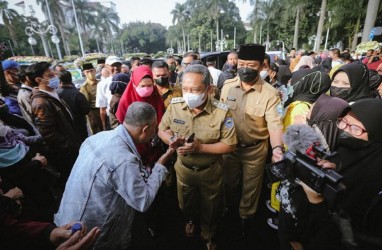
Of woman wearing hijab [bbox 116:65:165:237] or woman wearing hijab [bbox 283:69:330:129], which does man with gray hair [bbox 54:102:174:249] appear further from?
woman wearing hijab [bbox 283:69:330:129]

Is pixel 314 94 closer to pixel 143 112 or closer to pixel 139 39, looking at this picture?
pixel 143 112

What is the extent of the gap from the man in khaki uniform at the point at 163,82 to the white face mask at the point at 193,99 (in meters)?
1.19

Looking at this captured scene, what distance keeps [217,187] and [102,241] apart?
1.23 meters

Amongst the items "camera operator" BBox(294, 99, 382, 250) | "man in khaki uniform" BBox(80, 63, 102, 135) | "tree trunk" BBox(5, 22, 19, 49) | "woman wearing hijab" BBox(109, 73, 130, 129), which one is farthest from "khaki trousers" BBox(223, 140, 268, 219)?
"tree trunk" BBox(5, 22, 19, 49)

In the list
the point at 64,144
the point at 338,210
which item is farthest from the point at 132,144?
the point at 64,144

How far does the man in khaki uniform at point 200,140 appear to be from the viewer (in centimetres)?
210

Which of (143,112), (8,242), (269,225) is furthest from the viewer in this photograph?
(269,225)

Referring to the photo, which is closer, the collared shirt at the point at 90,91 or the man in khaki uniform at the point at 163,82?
the man in khaki uniform at the point at 163,82

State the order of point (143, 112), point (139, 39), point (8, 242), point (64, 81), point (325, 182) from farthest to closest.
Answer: point (139, 39), point (64, 81), point (143, 112), point (8, 242), point (325, 182)

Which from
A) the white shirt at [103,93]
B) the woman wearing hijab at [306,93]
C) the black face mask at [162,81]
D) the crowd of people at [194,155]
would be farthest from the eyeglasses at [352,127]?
the white shirt at [103,93]

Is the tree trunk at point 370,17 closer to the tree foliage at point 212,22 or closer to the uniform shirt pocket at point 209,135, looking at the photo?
the uniform shirt pocket at point 209,135

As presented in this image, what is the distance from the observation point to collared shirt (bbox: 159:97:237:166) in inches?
85.4

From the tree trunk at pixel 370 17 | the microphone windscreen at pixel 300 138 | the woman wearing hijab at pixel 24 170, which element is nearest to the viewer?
the microphone windscreen at pixel 300 138

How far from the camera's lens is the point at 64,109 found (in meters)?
3.06
